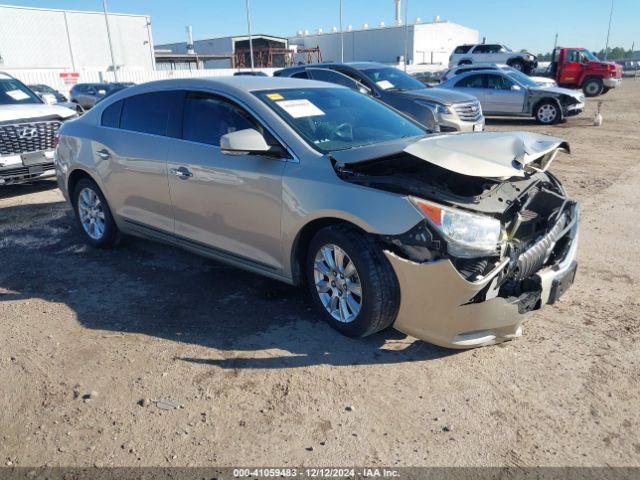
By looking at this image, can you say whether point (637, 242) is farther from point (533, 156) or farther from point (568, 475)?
point (568, 475)

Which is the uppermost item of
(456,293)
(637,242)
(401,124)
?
(401,124)

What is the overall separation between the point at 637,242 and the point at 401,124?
9.53 feet

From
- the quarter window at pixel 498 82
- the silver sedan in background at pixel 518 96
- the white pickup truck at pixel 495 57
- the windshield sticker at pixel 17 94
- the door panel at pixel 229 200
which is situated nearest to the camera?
the door panel at pixel 229 200

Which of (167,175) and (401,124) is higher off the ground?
(401,124)

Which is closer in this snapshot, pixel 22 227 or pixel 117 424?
pixel 117 424

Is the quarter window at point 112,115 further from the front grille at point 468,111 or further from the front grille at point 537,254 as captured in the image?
the front grille at point 468,111

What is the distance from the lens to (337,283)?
3.54 meters

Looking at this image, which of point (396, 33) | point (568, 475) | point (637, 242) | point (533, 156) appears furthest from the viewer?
point (396, 33)

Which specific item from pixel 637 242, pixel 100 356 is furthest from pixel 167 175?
pixel 637 242

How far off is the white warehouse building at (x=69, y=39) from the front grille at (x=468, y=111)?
3760 cm

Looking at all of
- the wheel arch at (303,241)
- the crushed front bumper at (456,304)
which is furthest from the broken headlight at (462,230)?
the wheel arch at (303,241)

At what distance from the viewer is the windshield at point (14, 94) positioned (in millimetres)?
8750

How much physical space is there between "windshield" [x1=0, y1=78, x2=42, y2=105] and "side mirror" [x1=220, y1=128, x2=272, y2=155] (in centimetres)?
A: 696

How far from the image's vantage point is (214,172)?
407 cm
